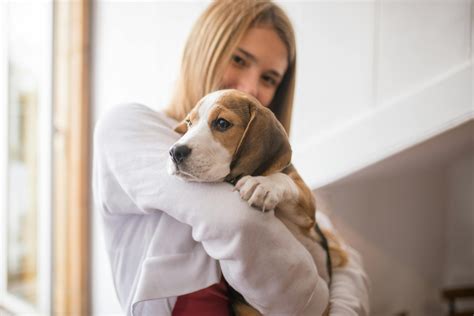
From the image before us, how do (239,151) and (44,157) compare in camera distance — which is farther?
(44,157)

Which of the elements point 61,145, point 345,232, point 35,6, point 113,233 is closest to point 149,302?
point 113,233

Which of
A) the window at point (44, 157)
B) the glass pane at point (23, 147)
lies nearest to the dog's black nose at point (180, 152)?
the window at point (44, 157)

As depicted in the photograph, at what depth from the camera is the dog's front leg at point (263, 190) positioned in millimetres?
430

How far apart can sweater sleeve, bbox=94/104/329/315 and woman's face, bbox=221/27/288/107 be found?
12cm

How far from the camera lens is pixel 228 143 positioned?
1.42ft

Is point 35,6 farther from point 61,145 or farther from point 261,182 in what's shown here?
point 261,182

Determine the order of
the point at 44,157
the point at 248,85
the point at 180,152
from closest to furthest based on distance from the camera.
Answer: the point at 180,152 → the point at 248,85 → the point at 44,157

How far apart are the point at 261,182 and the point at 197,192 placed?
2.9 inches

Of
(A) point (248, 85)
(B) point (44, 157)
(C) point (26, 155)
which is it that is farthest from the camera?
(C) point (26, 155)

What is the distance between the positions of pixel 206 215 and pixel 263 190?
0.07 meters

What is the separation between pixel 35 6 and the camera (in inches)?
40.7

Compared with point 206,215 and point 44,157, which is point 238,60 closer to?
point 206,215

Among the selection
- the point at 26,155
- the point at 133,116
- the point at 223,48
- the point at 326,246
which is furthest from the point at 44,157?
the point at 326,246

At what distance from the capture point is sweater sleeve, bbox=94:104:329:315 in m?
0.43
